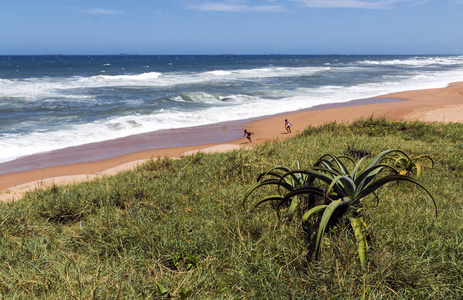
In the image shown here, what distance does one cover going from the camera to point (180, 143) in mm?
12961

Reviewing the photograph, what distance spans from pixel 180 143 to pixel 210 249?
32.9 feet

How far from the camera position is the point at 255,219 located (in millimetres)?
3451

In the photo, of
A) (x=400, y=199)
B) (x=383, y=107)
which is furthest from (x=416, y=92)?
(x=400, y=199)

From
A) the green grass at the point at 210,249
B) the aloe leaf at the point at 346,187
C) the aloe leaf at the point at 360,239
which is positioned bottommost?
the green grass at the point at 210,249

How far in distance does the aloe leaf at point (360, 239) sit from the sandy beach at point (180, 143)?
16.2 feet

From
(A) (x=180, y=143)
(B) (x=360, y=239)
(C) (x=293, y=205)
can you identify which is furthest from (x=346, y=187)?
(A) (x=180, y=143)

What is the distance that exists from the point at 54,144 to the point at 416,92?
25679mm

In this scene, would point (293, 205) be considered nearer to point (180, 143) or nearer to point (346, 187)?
point (346, 187)

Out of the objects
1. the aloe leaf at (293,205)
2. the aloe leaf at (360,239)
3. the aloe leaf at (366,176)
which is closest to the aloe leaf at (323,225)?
the aloe leaf at (360,239)

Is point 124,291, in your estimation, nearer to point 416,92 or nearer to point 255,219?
point 255,219

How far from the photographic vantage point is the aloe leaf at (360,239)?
2.68m

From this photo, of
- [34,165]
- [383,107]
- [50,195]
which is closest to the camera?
[50,195]

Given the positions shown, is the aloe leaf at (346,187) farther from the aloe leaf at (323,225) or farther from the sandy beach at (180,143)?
the sandy beach at (180,143)

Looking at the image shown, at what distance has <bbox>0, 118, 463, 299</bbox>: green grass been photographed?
101 inches
